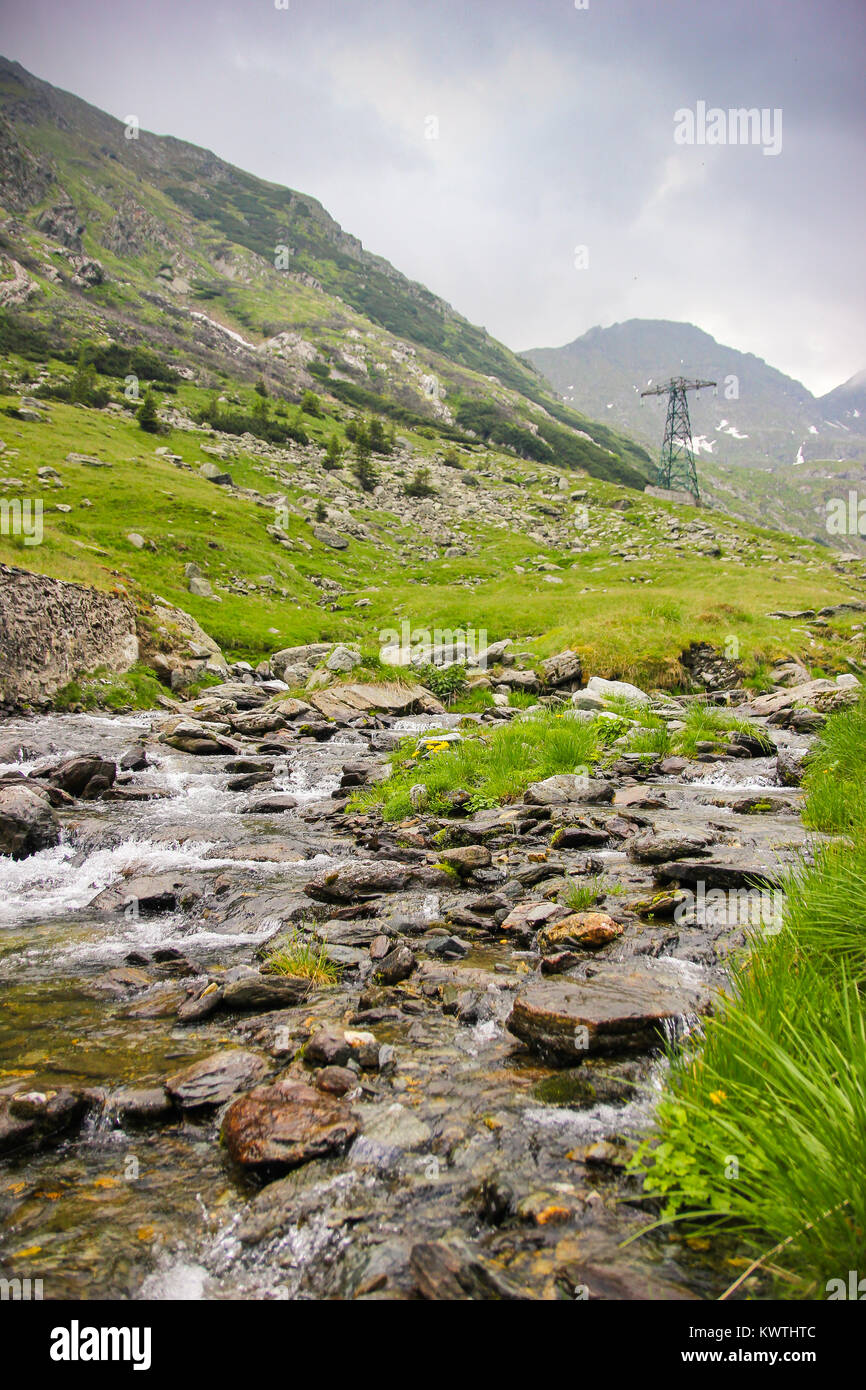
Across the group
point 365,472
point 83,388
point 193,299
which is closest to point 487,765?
point 365,472

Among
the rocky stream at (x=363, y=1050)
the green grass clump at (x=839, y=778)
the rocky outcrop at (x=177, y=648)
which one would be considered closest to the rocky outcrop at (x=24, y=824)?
the rocky stream at (x=363, y=1050)

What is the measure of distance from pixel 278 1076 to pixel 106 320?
12707cm

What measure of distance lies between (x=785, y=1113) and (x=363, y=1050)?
2.88 m

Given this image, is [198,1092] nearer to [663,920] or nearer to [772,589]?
[663,920]

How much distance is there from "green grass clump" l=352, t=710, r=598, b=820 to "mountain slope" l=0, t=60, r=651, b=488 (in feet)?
326

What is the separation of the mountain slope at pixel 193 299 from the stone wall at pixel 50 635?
85155mm

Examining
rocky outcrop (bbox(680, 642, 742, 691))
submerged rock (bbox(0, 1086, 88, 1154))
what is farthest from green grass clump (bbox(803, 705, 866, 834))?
rocky outcrop (bbox(680, 642, 742, 691))

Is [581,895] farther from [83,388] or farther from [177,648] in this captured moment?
[83,388]

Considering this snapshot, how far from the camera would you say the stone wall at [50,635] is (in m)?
18.8

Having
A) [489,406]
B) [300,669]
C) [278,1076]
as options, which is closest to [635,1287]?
[278,1076]

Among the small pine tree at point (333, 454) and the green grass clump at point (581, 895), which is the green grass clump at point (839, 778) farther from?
the small pine tree at point (333, 454)

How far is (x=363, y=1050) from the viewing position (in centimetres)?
429

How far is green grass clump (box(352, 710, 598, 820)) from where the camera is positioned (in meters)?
11.4

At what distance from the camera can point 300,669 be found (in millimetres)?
28812
